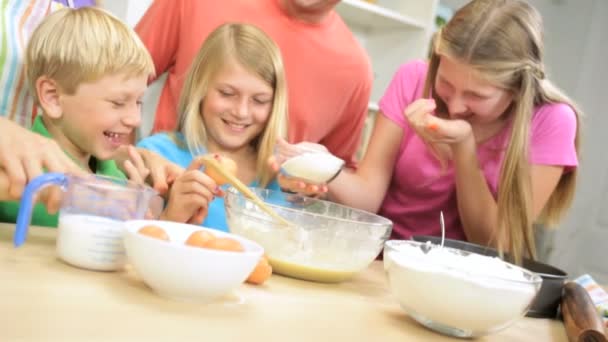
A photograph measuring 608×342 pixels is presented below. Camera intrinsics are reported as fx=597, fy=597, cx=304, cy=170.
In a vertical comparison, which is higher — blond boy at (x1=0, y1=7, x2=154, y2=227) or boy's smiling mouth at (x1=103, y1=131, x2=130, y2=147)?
blond boy at (x1=0, y1=7, x2=154, y2=227)

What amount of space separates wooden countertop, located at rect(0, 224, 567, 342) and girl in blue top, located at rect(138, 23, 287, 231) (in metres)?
0.71

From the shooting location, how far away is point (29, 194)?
2.54ft

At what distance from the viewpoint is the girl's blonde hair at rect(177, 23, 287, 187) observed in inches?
64.7

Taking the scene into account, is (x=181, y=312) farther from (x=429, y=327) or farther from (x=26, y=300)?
(x=429, y=327)

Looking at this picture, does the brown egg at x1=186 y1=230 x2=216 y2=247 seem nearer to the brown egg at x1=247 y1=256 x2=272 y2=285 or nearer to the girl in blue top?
the brown egg at x1=247 y1=256 x2=272 y2=285

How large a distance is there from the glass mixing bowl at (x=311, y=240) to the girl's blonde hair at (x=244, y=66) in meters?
0.69

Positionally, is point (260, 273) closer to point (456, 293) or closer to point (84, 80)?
point (456, 293)

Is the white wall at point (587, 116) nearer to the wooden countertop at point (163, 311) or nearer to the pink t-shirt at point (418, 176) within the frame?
the pink t-shirt at point (418, 176)

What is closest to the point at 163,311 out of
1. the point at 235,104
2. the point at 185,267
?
the point at 185,267

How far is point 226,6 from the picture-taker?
1.90 metres

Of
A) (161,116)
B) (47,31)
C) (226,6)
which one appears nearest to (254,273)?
(47,31)

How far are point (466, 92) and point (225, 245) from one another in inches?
36.1

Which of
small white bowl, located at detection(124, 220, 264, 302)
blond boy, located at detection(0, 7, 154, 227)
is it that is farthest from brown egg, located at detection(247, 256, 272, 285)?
blond boy, located at detection(0, 7, 154, 227)

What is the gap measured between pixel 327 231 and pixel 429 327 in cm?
22
